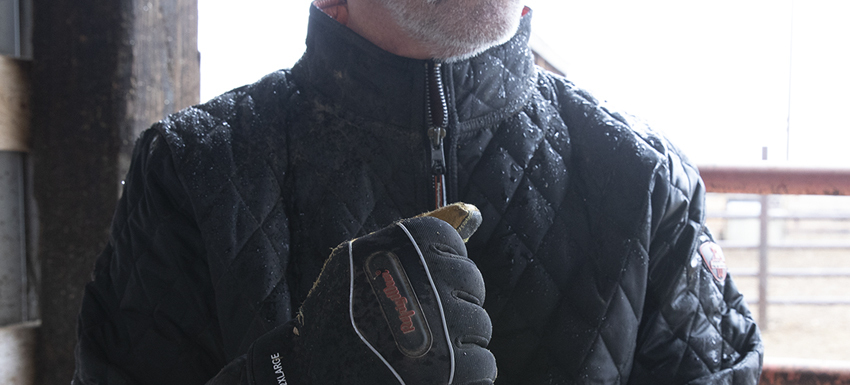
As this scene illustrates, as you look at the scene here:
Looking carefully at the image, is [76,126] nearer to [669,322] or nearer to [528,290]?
[528,290]

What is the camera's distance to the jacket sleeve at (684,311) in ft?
2.82

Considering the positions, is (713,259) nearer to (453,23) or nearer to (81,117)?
(453,23)

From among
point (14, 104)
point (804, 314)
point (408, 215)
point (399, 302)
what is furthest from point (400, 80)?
point (804, 314)

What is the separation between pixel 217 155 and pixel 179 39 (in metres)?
0.67

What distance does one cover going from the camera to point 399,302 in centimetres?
61

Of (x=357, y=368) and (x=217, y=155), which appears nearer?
(x=357, y=368)

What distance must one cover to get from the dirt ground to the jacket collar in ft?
12.6

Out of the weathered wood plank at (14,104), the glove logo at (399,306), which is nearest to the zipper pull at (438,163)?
the glove logo at (399,306)

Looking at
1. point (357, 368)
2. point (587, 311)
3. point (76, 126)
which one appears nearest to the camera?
point (357, 368)

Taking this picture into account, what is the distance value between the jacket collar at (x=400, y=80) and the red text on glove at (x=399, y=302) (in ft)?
1.05

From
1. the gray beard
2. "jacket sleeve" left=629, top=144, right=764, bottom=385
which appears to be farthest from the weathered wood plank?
"jacket sleeve" left=629, top=144, right=764, bottom=385

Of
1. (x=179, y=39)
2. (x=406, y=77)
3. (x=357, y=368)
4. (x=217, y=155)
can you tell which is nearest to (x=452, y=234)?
(x=357, y=368)

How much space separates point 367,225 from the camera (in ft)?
2.85

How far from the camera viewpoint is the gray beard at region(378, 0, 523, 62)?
832 mm
